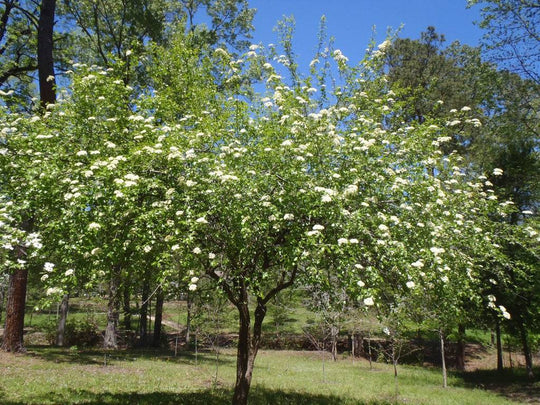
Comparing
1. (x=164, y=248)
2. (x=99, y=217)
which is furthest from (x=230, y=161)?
(x=99, y=217)

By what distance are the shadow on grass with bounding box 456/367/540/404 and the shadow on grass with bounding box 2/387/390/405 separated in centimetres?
1079

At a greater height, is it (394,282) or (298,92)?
(298,92)

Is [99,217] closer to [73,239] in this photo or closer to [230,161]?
[73,239]

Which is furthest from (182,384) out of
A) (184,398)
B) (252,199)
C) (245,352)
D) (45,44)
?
(45,44)

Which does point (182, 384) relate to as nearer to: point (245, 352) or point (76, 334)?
point (245, 352)

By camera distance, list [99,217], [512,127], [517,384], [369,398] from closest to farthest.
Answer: [99,217] < [369,398] < [512,127] < [517,384]

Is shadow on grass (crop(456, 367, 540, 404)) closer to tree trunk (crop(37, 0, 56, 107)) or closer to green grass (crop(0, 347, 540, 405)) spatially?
green grass (crop(0, 347, 540, 405))

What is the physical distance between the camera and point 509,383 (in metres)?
23.6

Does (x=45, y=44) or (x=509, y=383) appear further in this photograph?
(x=509, y=383)

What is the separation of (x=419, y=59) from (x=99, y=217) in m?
29.0

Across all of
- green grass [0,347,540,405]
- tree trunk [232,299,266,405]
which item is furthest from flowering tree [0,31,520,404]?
green grass [0,347,540,405]

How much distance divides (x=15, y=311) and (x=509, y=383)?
93.7ft

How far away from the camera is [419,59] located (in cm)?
2892

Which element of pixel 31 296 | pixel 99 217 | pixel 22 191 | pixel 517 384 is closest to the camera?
pixel 99 217
